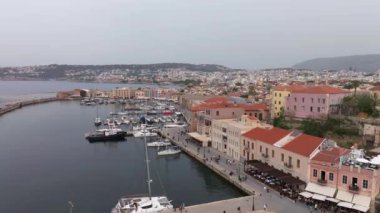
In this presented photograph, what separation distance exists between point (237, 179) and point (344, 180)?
10.2 m

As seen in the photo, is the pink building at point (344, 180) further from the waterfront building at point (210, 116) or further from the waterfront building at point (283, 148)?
the waterfront building at point (210, 116)

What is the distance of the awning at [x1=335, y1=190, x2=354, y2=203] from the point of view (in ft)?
90.0

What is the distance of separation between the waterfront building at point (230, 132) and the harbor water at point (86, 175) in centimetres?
404

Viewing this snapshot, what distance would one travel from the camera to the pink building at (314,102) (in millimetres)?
48500

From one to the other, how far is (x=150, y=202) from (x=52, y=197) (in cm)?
1081

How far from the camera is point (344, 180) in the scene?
28.2 metres

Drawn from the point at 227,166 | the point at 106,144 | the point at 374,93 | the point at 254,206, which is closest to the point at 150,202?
the point at 254,206

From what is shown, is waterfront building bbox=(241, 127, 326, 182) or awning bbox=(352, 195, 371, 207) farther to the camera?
waterfront building bbox=(241, 127, 326, 182)

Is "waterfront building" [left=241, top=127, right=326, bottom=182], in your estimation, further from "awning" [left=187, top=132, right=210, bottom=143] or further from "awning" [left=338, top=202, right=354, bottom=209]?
"awning" [left=187, top=132, right=210, bottom=143]

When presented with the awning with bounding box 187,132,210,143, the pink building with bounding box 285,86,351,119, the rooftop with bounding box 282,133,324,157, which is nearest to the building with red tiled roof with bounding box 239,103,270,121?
the pink building with bounding box 285,86,351,119

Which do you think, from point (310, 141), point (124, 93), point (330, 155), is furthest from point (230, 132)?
point (124, 93)

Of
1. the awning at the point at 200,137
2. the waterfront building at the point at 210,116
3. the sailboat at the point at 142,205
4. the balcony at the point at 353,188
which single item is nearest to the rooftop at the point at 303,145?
the balcony at the point at 353,188

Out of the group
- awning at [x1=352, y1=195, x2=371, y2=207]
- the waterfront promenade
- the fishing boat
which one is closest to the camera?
awning at [x1=352, y1=195, x2=371, y2=207]

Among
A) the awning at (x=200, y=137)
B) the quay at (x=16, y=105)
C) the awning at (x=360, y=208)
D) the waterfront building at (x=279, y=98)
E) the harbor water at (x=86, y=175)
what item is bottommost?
the quay at (x=16, y=105)
